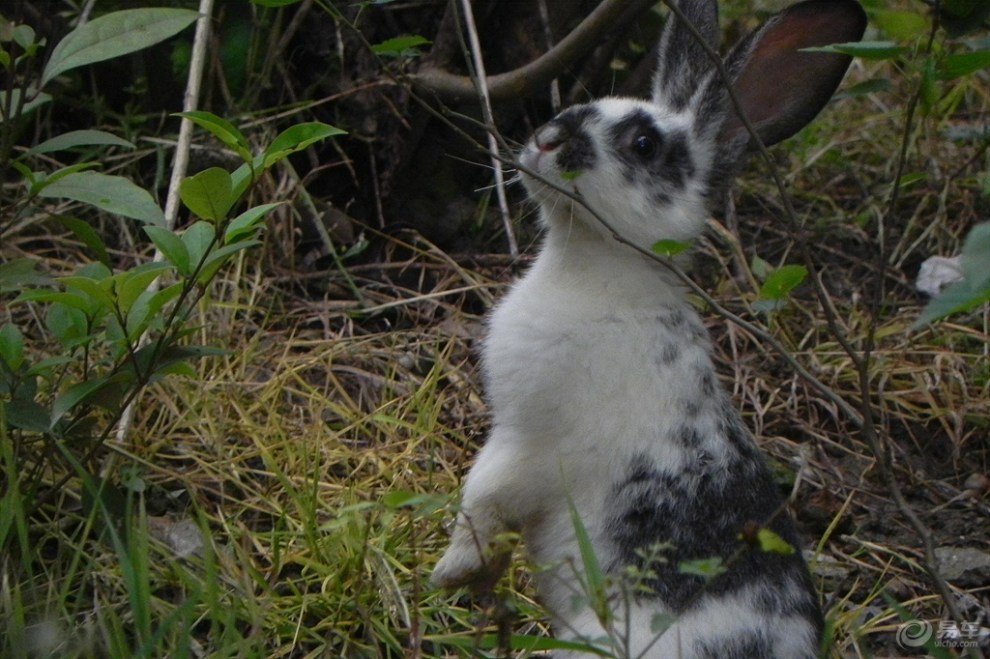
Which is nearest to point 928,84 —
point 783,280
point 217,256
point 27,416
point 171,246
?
point 783,280

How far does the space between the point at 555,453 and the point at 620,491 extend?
0.20m

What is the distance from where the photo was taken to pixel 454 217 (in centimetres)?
527

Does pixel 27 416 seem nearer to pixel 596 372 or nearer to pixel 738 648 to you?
pixel 596 372

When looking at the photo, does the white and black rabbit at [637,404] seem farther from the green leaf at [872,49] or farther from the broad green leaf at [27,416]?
the broad green leaf at [27,416]

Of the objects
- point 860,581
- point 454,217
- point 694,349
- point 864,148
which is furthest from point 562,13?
point 860,581

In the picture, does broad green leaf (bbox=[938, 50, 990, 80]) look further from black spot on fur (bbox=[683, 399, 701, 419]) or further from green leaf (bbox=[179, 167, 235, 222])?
green leaf (bbox=[179, 167, 235, 222])

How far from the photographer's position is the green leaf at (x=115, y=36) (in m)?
3.18

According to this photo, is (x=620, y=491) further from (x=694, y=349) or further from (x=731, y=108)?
(x=731, y=108)

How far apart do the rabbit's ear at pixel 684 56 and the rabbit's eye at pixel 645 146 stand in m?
0.35

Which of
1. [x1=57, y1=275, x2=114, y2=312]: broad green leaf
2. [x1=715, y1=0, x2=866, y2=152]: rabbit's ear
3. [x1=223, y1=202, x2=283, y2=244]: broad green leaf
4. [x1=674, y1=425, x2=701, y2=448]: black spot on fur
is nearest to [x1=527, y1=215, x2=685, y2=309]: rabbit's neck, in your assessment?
[x1=674, y1=425, x2=701, y2=448]: black spot on fur

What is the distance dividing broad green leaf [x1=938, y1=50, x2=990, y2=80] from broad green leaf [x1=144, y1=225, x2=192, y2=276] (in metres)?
1.87

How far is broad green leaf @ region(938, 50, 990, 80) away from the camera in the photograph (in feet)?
7.93

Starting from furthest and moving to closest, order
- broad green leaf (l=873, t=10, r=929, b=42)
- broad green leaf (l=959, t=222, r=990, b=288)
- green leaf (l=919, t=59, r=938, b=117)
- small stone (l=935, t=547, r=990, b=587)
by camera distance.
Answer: small stone (l=935, t=547, r=990, b=587), broad green leaf (l=873, t=10, r=929, b=42), green leaf (l=919, t=59, r=938, b=117), broad green leaf (l=959, t=222, r=990, b=288)

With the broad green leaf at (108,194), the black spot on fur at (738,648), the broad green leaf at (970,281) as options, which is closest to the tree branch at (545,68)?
the broad green leaf at (108,194)
